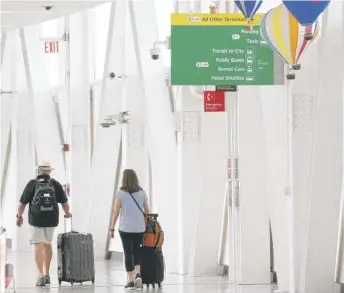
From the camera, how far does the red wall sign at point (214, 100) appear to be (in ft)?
55.0

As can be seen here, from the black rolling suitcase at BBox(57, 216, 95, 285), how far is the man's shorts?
6.5 inches

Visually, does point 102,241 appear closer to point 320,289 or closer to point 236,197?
point 236,197

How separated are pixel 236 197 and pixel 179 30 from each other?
265cm

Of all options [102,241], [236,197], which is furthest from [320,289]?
[102,241]

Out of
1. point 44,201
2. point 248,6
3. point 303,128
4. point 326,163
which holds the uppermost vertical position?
point 248,6

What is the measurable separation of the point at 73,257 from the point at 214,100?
2869 mm

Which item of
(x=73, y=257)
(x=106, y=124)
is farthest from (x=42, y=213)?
(x=106, y=124)

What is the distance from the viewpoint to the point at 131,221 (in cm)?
1561

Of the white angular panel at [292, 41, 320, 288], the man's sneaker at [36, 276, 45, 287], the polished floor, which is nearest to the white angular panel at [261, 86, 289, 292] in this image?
the polished floor

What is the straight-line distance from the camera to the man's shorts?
16.4m

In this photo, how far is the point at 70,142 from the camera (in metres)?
23.9

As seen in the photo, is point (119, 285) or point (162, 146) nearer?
point (119, 285)

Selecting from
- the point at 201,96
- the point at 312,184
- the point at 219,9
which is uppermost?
the point at 219,9

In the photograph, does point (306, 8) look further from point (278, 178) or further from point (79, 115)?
point (79, 115)
